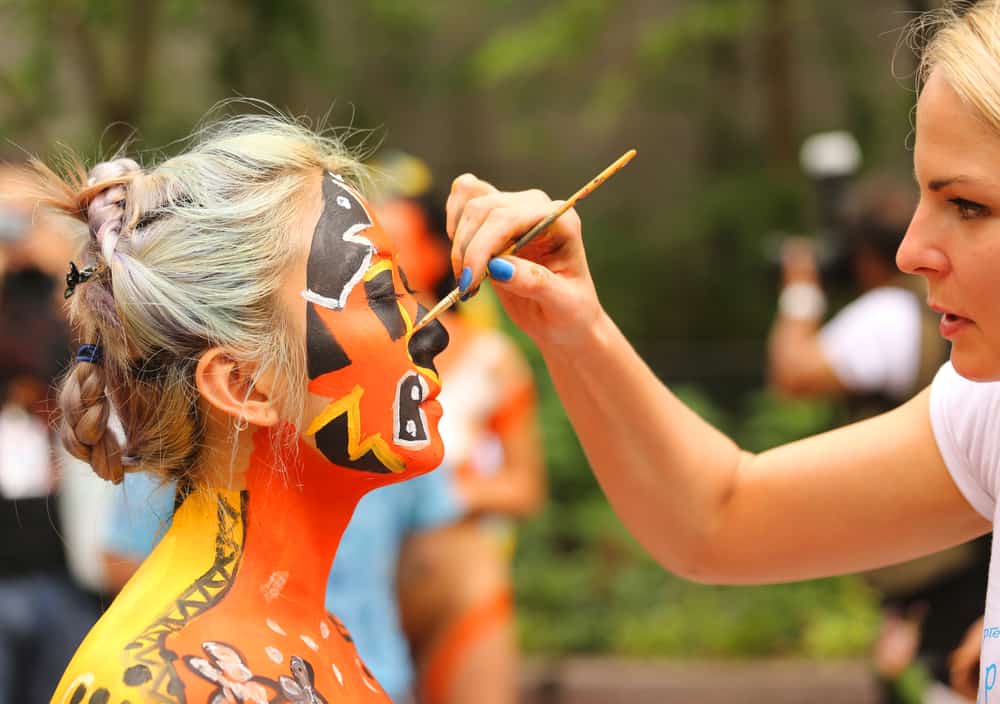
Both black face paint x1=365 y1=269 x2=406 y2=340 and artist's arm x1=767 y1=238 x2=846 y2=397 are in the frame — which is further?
artist's arm x1=767 y1=238 x2=846 y2=397

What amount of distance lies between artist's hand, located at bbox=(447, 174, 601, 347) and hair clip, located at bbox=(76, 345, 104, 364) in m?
0.57

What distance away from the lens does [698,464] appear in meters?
2.45

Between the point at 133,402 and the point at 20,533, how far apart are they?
2.63 metres

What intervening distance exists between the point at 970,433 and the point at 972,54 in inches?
25.8

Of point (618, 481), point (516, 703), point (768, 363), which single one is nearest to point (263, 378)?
point (618, 481)

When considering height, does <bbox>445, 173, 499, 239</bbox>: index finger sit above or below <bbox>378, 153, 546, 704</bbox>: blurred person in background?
above

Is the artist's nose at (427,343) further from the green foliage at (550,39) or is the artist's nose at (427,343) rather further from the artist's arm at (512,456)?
the green foliage at (550,39)

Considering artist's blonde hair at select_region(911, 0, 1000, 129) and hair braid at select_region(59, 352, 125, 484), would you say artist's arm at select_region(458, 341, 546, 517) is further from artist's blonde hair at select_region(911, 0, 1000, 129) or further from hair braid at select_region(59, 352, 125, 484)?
artist's blonde hair at select_region(911, 0, 1000, 129)

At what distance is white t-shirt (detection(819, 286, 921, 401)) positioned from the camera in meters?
4.34

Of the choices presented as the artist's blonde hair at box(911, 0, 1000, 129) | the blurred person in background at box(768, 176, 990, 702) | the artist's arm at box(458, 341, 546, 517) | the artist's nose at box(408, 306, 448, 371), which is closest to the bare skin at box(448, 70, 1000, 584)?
the artist's nose at box(408, 306, 448, 371)

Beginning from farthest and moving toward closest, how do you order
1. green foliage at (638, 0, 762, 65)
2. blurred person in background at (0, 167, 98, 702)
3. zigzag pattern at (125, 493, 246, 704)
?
green foliage at (638, 0, 762, 65) → blurred person in background at (0, 167, 98, 702) → zigzag pattern at (125, 493, 246, 704)

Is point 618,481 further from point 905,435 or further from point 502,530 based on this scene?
point 502,530

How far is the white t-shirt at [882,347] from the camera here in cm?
434

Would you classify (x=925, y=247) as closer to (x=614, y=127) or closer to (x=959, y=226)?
(x=959, y=226)
